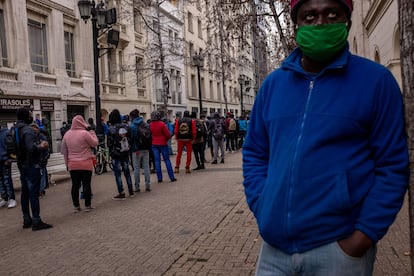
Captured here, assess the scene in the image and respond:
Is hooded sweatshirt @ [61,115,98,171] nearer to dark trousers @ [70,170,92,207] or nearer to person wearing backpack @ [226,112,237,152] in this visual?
dark trousers @ [70,170,92,207]

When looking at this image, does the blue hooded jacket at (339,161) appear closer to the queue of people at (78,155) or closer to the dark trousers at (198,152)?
the queue of people at (78,155)

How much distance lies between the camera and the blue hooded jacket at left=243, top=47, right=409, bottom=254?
1.65 metres

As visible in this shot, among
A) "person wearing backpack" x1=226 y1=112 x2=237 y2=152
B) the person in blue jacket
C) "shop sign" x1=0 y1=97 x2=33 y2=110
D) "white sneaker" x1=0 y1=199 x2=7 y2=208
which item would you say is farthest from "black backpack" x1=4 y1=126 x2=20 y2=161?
"person wearing backpack" x1=226 y1=112 x2=237 y2=152

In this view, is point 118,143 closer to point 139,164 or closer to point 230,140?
point 139,164

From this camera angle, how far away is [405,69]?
74.6 inches

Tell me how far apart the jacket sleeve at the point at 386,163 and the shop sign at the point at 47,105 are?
17.8 m

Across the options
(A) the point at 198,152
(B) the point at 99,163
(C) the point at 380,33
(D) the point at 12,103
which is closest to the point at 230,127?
(A) the point at 198,152

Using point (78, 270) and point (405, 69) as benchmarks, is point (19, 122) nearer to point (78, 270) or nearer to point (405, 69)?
point (78, 270)

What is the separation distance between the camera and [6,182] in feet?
28.0

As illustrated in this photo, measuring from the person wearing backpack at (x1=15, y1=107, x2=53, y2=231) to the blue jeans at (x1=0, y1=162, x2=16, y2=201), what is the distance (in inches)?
77.0

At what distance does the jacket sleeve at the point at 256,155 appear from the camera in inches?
75.8

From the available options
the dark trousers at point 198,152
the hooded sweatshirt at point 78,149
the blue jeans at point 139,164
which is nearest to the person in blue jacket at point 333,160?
the hooded sweatshirt at point 78,149

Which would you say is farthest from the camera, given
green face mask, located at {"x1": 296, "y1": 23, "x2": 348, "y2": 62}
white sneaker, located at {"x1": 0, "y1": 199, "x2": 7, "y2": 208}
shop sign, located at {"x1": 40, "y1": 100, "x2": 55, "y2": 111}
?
shop sign, located at {"x1": 40, "y1": 100, "x2": 55, "y2": 111}

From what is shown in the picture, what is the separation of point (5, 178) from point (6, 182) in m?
0.14
